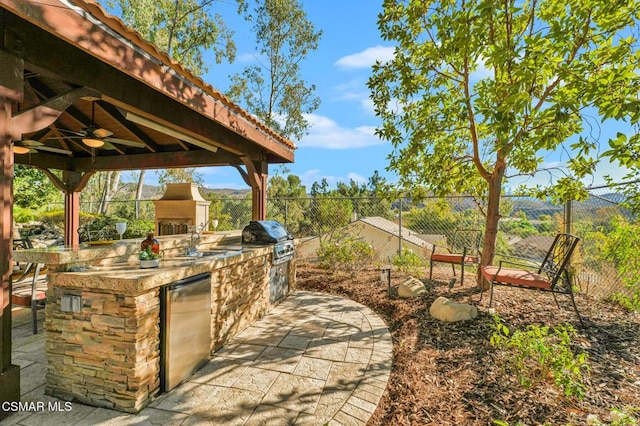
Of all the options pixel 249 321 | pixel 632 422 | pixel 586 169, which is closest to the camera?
pixel 632 422

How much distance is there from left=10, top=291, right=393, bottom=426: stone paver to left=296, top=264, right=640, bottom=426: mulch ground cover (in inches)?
7.8

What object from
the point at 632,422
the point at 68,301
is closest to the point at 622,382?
the point at 632,422

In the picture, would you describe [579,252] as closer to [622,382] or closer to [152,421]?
[622,382]

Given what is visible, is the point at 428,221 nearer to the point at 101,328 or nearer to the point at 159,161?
the point at 159,161

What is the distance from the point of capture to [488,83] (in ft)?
13.6

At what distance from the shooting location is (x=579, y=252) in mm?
4445

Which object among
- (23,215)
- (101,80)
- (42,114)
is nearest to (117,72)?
(101,80)

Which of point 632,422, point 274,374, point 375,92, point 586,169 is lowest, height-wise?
point 274,374

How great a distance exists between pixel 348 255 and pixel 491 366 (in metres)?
3.29

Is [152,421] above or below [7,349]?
below

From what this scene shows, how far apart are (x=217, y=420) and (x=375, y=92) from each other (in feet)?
13.9

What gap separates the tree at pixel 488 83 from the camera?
6.67 ft

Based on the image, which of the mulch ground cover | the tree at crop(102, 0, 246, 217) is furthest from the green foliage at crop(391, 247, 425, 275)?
the tree at crop(102, 0, 246, 217)

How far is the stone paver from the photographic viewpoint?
6.40 ft
